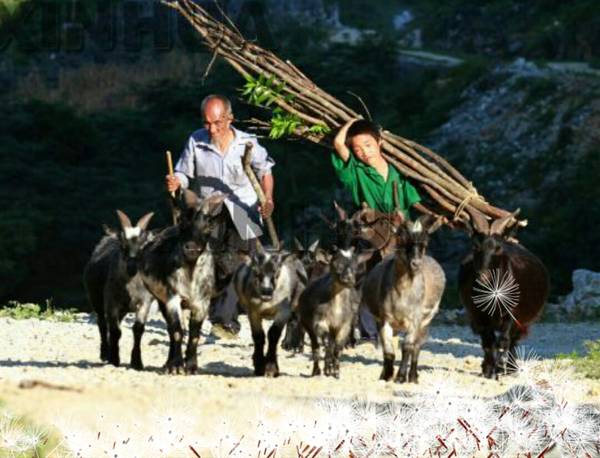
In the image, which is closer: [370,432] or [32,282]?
[370,432]

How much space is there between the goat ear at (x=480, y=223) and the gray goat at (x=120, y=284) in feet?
8.52

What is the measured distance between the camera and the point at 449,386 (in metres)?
7.05

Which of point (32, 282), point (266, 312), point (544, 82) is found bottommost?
point (32, 282)

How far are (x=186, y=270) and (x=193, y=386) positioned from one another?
138cm

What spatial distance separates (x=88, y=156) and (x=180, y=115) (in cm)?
323

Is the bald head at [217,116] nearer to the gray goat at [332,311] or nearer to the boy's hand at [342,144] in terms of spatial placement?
the boy's hand at [342,144]

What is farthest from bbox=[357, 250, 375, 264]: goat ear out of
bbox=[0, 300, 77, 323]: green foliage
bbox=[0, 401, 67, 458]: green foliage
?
bbox=[0, 300, 77, 323]: green foliage

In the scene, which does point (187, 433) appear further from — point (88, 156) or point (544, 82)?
point (88, 156)

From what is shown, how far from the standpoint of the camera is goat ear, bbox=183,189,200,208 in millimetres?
11862

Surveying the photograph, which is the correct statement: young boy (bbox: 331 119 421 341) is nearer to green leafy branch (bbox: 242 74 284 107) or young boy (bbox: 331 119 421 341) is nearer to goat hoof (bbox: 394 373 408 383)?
green leafy branch (bbox: 242 74 284 107)

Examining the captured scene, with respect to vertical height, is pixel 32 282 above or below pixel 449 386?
below

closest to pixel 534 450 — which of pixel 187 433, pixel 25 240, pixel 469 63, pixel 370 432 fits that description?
pixel 370 432

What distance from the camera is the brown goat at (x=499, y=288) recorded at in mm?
12367

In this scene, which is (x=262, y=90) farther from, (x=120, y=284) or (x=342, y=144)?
(x=120, y=284)
